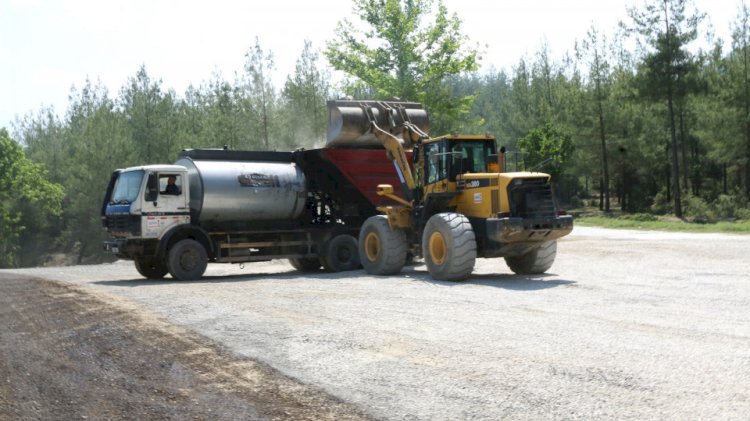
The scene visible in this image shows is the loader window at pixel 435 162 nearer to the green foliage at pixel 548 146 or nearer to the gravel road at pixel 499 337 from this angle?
the gravel road at pixel 499 337

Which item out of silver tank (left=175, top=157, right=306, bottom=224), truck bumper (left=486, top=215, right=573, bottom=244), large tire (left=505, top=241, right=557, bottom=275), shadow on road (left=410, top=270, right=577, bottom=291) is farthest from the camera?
silver tank (left=175, top=157, right=306, bottom=224)

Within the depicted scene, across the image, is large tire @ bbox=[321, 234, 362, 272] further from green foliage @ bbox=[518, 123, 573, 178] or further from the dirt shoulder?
green foliage @ bbox=[518, 123, 573, 178]

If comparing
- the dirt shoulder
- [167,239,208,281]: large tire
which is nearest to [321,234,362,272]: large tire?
[167,239,208,281]: large tire

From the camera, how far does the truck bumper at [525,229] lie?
14955mm

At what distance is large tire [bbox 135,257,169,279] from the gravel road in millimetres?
1798

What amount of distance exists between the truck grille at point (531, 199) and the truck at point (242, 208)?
559 centimetres

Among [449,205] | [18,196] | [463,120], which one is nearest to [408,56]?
[463,120]

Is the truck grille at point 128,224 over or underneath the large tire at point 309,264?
over

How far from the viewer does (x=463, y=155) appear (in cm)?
1650

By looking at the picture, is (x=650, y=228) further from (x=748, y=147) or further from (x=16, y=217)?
(x=16, y=217)

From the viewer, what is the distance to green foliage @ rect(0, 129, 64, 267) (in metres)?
60.5

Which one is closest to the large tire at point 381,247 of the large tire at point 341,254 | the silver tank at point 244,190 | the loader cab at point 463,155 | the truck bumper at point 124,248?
the large tire at point 341,254

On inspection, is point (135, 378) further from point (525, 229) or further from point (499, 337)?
point (525, 229)

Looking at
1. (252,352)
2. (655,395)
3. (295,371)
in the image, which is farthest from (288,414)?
(655,395)
